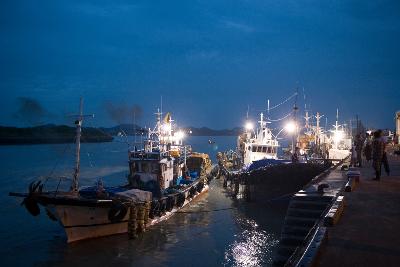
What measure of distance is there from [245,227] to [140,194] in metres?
7.51

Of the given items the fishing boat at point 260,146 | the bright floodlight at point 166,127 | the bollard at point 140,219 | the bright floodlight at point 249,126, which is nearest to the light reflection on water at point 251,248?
the bollard at point 140,219

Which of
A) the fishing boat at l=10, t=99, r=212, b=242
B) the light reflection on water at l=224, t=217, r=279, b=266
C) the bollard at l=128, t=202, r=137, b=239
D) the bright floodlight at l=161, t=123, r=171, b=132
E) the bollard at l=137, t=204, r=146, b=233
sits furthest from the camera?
the bright floodlight at l=161, t=123, r=171, b=132

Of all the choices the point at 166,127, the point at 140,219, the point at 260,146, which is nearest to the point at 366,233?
the point at 140,219

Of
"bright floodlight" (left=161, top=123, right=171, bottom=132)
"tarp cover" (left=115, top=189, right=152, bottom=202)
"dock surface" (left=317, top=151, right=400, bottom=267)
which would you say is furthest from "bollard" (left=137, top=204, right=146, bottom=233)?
"bright floodlight" (left=161, top=123, right=171, bottom=132)

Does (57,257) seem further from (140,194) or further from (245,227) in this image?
(245,227)

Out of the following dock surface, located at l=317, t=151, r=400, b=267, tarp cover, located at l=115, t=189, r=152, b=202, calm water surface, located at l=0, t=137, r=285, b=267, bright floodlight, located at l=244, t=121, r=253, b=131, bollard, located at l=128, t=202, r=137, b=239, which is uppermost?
bright floodlight, located at l=244, t=121, r=253, b=131

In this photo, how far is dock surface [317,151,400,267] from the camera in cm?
658

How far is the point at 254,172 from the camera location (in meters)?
30.4

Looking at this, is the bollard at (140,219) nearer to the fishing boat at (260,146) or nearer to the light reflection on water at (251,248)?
the light reflection on water at (251,248)

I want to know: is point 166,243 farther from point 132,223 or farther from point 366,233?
point 366,233

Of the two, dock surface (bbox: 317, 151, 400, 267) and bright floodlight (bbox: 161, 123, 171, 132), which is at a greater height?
bright floodlight (bbox: 161, 123, 171, 132)

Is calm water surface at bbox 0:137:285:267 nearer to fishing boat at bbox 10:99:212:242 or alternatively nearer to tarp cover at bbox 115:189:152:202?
fishing boat at bbox 10:99:212:242

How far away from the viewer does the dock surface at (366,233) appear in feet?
21.6

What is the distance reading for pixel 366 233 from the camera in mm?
8148
